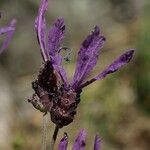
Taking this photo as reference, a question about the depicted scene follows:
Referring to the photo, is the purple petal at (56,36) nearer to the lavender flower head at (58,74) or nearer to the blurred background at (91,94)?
the lavender flower head at (58,74)

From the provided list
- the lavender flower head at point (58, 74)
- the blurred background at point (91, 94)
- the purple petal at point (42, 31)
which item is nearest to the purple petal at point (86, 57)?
Result: the lavender flower head at point (58, 74)

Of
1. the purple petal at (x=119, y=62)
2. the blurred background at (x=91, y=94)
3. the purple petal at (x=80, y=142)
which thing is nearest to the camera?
the purple petal at (x=119, y=62)

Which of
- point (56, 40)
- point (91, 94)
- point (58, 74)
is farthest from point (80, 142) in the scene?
point (91, 94)

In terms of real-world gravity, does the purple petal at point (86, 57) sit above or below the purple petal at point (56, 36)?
below

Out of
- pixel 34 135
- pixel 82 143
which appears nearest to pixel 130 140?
pixel 34 135

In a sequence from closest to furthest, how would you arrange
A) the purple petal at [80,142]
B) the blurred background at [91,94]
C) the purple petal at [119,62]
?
1. the purple petal at [119,62]
2. the purple petal at [80,142]
3. the blurred background at [91,94]

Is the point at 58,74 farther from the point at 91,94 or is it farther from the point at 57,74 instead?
the point at 91,94

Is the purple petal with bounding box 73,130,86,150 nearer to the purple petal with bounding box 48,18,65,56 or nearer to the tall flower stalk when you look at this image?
the tall flower stalk

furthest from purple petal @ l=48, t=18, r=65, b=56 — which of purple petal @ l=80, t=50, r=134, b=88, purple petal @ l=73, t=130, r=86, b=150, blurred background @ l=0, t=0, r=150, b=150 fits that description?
blurred background @ l=0, t=0, r=150, b=150
